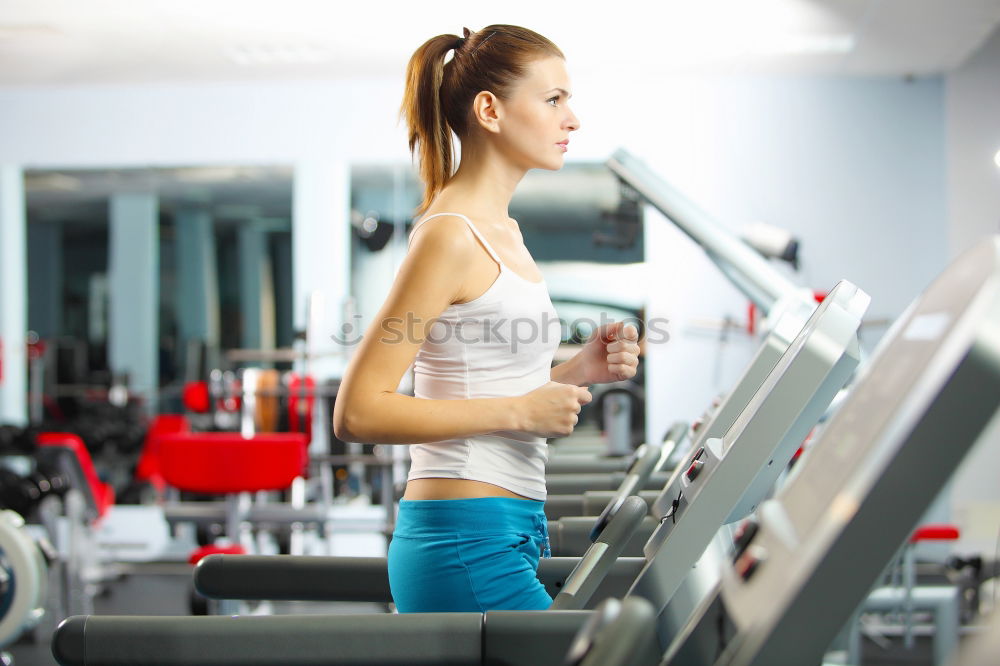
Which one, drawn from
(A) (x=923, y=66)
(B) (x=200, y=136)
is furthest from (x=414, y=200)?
(A) (x=923, y=66)

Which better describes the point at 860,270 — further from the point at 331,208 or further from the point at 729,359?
the point at 331,208

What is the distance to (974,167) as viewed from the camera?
5.89 meters

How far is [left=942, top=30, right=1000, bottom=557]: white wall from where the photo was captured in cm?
576

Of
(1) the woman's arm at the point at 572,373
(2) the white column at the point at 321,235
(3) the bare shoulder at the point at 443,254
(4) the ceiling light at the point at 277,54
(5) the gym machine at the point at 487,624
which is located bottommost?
(5) the gym machine at the point at 487,624

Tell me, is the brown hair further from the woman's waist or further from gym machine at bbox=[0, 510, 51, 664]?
gym machine at bbox=[0, 510, 51, 664]

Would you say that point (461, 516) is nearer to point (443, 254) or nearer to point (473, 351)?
point (473, 351)

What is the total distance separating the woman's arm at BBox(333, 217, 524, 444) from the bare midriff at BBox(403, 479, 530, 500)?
0.23ft

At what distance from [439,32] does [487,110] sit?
4.48 meters

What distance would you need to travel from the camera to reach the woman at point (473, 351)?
1042 mm

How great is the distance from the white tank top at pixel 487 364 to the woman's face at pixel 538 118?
0.47 ft

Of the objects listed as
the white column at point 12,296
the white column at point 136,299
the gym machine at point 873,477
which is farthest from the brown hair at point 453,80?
the white column at point 136,299

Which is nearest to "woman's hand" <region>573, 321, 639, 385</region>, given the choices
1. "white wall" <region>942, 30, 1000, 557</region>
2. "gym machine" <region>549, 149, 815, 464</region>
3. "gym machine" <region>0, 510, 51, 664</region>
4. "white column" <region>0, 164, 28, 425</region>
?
"gym machine" <region>549, 149, 815, 464</region>

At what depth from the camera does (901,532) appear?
22.6 inches

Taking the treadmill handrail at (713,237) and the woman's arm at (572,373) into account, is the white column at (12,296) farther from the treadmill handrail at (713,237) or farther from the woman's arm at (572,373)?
the woman's arm at (572,373)
